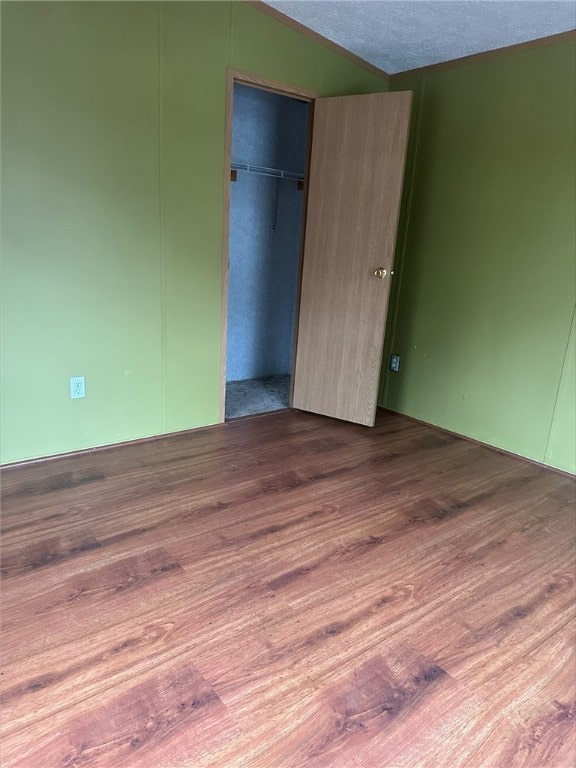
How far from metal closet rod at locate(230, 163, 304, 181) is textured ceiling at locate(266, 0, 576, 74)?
1063mm

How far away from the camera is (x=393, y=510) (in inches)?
93.4

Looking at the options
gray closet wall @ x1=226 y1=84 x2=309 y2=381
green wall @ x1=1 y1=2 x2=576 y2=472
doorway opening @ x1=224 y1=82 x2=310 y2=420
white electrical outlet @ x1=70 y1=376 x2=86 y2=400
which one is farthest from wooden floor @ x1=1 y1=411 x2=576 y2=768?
gray closet wall @ x1=226 y1=84 x2=309 y2=381

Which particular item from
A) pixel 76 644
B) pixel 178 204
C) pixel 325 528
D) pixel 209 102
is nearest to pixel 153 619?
pixel 76 644

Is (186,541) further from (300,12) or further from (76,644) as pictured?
(300,12)

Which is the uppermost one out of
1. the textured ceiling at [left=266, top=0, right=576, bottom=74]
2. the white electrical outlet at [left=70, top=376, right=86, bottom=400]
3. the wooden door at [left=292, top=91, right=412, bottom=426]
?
the textured ceiling at [left=266, top=0, right=576, bottom=74]

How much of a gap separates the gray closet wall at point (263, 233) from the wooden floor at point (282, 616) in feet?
5.90

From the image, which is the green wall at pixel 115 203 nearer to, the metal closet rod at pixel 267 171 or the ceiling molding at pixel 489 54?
the ceiling molding at pixel 489 54

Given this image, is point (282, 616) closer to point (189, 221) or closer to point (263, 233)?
point (189, 221)

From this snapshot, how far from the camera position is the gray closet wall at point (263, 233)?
394cm

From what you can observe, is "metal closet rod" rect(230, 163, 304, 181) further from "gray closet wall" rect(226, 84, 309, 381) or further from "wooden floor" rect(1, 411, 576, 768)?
"wooden floor" rect(1, 411, 576, 768)

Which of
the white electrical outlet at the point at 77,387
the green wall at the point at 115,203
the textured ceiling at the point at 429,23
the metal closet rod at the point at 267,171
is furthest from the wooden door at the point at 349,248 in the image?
the white electrical outlet at the point at 77,387

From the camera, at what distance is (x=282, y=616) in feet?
5.46

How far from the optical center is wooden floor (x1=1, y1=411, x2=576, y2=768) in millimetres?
1262

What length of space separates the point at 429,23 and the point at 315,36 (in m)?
0.70
